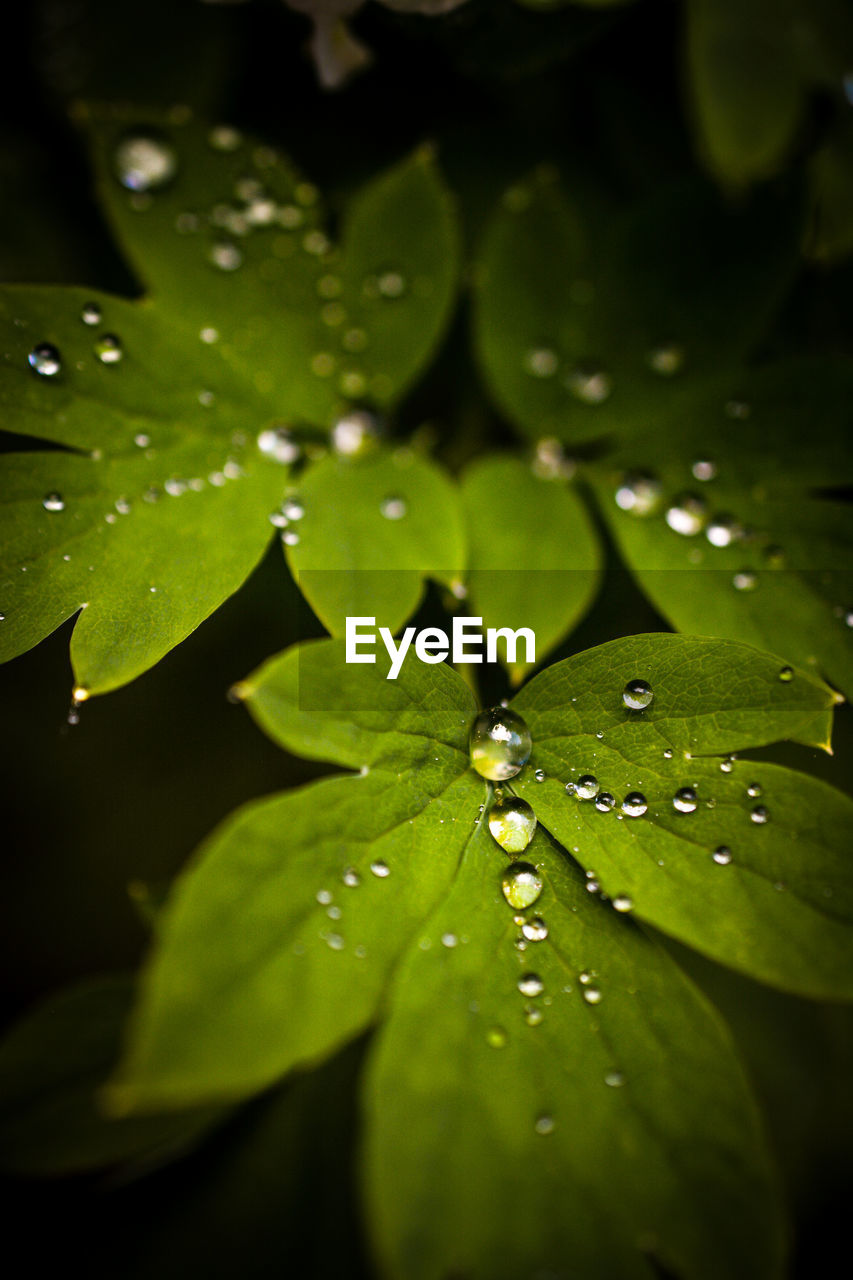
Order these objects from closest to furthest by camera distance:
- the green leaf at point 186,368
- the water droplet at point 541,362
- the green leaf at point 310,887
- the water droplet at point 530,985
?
the green leaf at point 310,887 < the water droplet at point 530,985 < the green leaf at point 186,368 < the water droplet at point 541,362

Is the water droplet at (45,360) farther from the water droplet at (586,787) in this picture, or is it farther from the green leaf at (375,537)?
the water droplet at (586,787)

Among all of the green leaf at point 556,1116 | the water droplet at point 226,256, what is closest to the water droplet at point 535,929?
the green leaf at point 556,1116

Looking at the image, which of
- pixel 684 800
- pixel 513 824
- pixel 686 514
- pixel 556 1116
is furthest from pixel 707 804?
pixel 686 514

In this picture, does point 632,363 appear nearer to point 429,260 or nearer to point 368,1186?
point 429,260

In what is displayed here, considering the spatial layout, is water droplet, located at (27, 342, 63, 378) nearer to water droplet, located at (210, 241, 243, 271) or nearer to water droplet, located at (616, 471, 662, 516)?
water droplet, located at (210, 241, 243, 271)

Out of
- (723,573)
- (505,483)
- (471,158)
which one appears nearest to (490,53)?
(471,158)

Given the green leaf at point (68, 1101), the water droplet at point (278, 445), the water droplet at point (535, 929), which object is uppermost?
the water droplet at point (278, 445)
